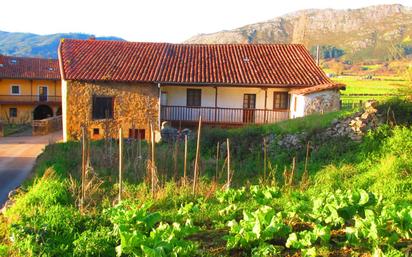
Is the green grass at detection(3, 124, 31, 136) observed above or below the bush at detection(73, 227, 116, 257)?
below

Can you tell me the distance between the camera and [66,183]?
11195 mm

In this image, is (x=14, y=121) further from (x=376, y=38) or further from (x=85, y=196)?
(x=376, y=38)

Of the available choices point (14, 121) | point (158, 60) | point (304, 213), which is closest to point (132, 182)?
point (304, 213)

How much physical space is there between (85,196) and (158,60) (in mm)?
14178

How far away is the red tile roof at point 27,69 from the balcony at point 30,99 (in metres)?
2.01

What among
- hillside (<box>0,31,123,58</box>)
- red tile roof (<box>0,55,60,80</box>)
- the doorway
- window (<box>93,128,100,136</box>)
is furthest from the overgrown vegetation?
hillside (<box>0,31,123,58</box>)

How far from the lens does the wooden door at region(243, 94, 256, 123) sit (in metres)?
21.4

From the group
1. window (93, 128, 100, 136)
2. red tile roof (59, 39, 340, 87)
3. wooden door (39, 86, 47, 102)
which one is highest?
red tile roof (59, 39, 340, 87)

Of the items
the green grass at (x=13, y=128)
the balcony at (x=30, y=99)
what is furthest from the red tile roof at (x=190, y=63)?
the balcony at (x=30, y=99)

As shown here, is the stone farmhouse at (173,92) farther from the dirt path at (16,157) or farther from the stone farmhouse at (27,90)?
the stone farmhouse at (27,90)

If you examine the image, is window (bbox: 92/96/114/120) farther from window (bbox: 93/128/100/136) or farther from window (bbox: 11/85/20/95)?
window (bbox: 11/85/20/95)

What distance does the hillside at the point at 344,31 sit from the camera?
370ft

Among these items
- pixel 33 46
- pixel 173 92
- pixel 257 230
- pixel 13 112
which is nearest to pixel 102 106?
pixel 173 92

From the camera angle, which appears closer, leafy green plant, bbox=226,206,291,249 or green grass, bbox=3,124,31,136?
leafy green plant, bbox=226,206,291,249
